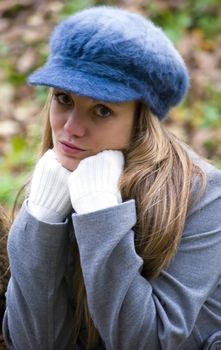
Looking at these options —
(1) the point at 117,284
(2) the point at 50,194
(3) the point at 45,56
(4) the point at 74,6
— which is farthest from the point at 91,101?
(4) the point at 74,6

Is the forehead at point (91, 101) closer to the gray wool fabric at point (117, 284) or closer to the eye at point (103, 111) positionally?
the eye at point (103, 111)

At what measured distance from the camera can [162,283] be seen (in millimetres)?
2564

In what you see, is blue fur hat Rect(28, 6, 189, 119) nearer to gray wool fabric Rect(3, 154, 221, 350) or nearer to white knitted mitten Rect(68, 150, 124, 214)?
white knitted mitten Rect(68, 150, 124, 214)

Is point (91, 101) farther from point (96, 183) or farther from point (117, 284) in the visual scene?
point (117, 284)

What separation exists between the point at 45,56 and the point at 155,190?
523 centimetres

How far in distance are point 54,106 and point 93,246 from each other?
52 cm

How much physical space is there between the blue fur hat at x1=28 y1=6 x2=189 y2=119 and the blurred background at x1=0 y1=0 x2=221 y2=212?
10.2 feet

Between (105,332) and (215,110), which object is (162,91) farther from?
(215,110)

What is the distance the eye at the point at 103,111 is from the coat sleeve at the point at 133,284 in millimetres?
308

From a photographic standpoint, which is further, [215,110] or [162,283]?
[215,110]

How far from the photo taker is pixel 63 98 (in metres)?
2.60

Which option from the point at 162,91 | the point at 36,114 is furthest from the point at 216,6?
the point at 162,91

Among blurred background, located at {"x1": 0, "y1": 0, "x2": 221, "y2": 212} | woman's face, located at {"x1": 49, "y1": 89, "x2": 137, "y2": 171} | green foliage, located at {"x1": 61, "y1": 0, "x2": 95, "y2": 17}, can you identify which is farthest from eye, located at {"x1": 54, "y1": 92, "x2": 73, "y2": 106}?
green foliage, located at {"x1": 61, "y1": 0, "x2": 95, "y2": 17}

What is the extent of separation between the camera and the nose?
2525mm
